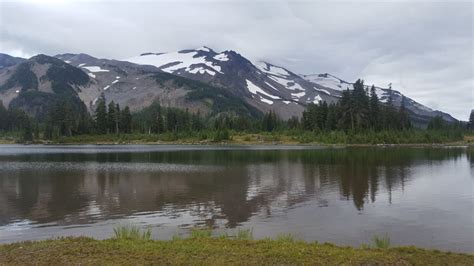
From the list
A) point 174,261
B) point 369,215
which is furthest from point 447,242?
point 174,261

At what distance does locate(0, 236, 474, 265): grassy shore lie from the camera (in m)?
14.8

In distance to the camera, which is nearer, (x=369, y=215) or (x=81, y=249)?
(x=81, y=249)

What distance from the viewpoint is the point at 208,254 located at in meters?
15.6

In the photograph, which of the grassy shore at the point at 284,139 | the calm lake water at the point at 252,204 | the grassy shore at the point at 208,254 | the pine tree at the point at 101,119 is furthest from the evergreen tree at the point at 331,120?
the grassy shore at the point at 208,254

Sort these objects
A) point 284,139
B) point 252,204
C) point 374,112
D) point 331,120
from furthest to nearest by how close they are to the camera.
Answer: point 331,120
point 374,112
point 284,139
point 252,204

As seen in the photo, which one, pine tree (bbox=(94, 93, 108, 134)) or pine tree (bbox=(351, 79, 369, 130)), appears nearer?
pine tree (bbox=(351, 79, 369, 130))

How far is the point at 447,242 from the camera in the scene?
832 inches

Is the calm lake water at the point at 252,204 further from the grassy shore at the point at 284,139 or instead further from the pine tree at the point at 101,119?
the pine tree at the point at 101,119

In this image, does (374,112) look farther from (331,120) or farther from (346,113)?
(331,120)

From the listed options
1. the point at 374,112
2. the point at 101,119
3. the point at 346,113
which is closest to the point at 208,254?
the point at 346,113

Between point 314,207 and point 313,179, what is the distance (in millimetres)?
17945

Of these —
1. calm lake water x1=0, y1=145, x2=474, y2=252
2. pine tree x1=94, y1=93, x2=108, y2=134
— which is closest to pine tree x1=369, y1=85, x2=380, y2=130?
pine tree x1=94, y1=93, x2=108, y2=134

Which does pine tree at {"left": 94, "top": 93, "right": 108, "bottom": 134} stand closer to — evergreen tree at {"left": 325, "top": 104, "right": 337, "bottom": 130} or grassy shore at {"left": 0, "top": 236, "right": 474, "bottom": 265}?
evergreen tree at {"left": 325, "top": 104, "right": 337, "bottom": 130}

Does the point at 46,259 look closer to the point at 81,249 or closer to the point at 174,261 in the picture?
the point at 81,249
